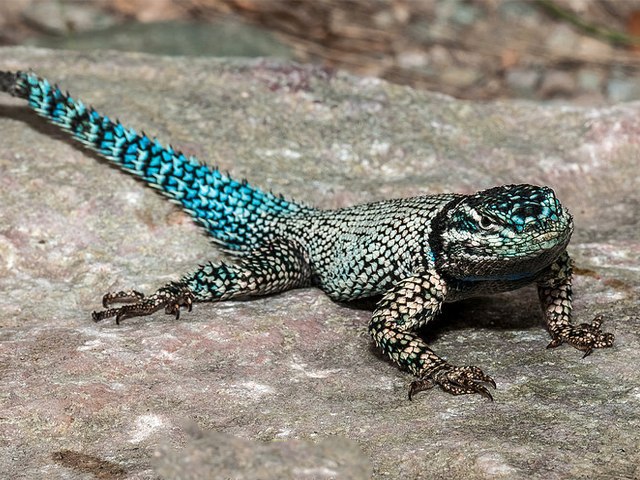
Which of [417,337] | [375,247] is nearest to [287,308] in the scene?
[375,247]

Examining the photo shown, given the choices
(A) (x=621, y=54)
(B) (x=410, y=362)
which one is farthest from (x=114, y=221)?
(A) (x=621, y=54)

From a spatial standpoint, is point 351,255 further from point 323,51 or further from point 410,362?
point 323,51

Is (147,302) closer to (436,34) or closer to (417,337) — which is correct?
(417,337)

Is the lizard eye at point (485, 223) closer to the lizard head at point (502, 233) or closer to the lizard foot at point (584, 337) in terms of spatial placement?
the lizard head at point (502, 233)

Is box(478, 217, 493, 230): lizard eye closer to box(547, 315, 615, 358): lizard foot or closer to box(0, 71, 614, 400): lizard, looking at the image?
box(0, 71, 614, 400): lizard

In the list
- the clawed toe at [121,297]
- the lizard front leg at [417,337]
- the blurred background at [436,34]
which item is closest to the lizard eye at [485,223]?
the lizard front leg at [417,337]

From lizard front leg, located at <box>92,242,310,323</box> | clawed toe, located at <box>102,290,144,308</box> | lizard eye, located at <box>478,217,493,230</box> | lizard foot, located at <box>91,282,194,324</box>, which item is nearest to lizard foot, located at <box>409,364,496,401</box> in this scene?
lizard eye, located at <box>478,217,493,230</box>
